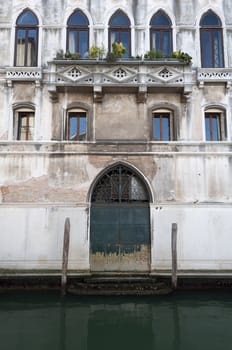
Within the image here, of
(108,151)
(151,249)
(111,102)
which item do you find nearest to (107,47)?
(111,102)

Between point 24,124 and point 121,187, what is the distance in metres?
3.41

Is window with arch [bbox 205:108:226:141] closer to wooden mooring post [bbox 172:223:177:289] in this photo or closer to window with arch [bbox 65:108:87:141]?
wooden mooring post [bbox 172:223:177:289]

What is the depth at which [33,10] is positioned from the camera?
991 cm

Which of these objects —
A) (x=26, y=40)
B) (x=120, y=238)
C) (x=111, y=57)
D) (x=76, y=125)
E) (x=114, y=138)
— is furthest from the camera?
(x=26, y=40)

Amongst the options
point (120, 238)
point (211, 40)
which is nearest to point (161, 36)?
point (211, 40)

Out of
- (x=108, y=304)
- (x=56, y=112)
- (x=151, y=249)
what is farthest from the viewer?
(x=56, y=112)

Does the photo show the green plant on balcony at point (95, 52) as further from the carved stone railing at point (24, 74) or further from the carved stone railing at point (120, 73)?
the carved stone railing at point (24, 74)

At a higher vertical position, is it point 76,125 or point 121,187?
point 76,125

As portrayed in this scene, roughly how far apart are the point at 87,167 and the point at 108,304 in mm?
3638

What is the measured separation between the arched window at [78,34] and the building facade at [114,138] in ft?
0.11

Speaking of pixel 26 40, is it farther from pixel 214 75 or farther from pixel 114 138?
pixel 214 75

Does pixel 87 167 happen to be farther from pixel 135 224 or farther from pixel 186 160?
pixel 186 160

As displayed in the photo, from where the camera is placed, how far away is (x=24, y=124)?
9.52m

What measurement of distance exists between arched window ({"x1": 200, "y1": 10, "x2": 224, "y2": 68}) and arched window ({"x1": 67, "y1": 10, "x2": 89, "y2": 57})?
3534 mm
